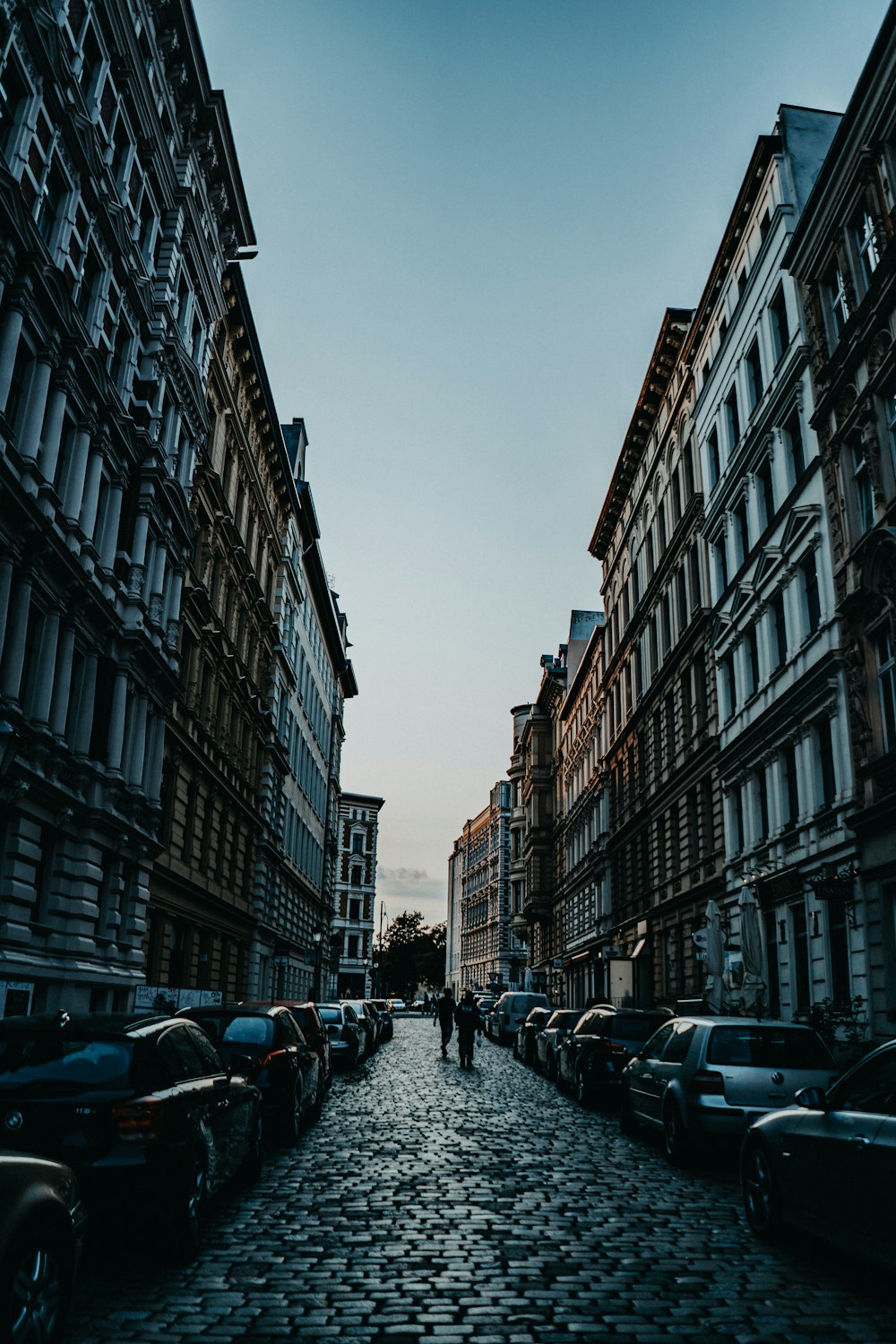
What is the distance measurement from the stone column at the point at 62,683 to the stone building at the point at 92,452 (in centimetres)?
4

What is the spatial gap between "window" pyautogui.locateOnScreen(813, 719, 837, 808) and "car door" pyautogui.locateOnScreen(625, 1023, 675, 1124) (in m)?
9.45

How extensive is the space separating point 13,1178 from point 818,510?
69.6 ft

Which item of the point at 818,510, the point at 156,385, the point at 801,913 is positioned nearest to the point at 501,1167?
the point at 801,913

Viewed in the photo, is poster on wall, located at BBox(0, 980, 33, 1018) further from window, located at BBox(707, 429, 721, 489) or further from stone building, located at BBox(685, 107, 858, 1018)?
window, located at BBox(707, 429, 721, 489)

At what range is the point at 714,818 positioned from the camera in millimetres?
31359

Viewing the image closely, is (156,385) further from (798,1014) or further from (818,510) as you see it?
(798,1014)

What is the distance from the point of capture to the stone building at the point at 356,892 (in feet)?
338

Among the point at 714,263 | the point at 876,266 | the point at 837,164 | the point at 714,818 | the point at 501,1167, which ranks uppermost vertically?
the point at 714,263

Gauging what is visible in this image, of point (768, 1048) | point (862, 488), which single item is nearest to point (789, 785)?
point (862, 488)

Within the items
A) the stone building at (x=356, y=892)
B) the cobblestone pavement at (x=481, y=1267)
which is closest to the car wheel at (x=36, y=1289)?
the cobblestone pavement at (x=481, y=1267)

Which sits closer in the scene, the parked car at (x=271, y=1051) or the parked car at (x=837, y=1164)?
the parked car at (x=837, y=1164)

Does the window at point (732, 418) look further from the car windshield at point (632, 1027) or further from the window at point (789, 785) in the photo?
the car windshield at point (632, 1027)

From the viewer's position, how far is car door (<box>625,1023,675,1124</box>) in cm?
1348

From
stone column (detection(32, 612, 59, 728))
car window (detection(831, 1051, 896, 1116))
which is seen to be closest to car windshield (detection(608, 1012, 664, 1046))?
stone column (detection(32, 612, 59, 728))
